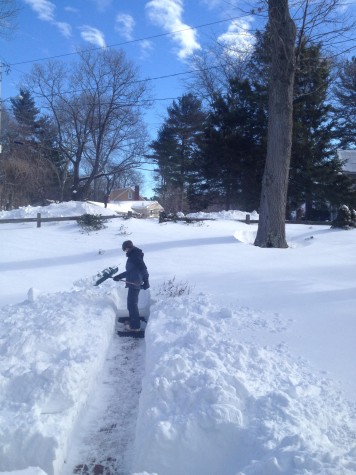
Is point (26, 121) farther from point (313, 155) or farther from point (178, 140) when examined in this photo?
point (313, 155)

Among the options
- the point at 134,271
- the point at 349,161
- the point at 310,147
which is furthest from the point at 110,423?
the point at 349,161

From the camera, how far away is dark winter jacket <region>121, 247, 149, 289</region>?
269 inches

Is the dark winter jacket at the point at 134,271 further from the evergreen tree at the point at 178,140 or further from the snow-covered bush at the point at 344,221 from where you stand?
the evergreen tree at the point at 178,140

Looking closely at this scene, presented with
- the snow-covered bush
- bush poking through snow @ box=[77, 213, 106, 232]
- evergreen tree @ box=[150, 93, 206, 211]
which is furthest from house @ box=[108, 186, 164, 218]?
the snow-covered bush

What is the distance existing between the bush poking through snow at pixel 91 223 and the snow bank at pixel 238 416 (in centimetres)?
1015

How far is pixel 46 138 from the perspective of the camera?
36.4 m

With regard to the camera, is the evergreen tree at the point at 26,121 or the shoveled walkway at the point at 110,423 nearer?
the shoveled walkway at the point at 110,423

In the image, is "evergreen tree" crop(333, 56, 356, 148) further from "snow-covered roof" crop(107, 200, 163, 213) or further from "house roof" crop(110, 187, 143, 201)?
"house roof" crop(110, 187, 143, 201)

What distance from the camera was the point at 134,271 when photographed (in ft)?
22.5

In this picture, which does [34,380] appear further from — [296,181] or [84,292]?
[296,181]

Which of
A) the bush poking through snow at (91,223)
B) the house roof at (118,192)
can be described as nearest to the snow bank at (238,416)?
the bush poking through snow at (91,223)

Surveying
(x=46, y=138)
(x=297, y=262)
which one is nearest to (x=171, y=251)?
(x=297, y=262)

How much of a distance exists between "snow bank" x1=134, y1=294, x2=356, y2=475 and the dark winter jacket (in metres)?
1.84

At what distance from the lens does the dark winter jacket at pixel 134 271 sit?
6828 mm
